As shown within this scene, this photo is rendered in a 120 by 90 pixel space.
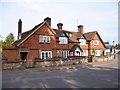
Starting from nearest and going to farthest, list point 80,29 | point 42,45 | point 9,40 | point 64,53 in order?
point 42,45
point 64,53
point 80,29
point 9,40

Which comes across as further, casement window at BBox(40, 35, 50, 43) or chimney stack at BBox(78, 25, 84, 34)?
chimney stack at BBox(78, 25, 84, 34)

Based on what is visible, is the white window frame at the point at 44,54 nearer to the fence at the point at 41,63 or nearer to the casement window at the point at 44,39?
the casement window at the point at 44,39

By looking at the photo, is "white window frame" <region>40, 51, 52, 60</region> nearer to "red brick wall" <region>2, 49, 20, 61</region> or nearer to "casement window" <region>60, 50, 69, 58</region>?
"casement window" <region>60, 50, 69, 58</region>

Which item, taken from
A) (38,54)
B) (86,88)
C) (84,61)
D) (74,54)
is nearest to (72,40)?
(74,54)

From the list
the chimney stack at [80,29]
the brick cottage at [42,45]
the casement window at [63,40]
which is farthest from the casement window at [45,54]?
the chimney stack at [80,29]

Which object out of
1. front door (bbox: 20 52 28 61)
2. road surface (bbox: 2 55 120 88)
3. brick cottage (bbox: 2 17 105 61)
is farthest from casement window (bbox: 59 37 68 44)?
road surface (bbox: 2 55 120 88)

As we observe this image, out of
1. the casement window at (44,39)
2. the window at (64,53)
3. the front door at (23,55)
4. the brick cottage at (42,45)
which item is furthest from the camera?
the window at (64,53)

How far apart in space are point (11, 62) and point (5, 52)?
5724 mm

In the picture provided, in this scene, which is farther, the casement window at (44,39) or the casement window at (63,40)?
the casement window at (63,40)

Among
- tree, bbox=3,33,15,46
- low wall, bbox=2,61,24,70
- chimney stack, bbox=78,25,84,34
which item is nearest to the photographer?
low wall, bbox=2,61,24,70

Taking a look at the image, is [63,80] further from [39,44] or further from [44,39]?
[44,39]

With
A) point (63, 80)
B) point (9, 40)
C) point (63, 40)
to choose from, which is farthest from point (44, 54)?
point (9, 40)

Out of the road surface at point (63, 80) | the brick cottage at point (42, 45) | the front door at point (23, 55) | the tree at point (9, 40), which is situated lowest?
the road surface at point (63, 80)

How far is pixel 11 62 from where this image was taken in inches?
939
